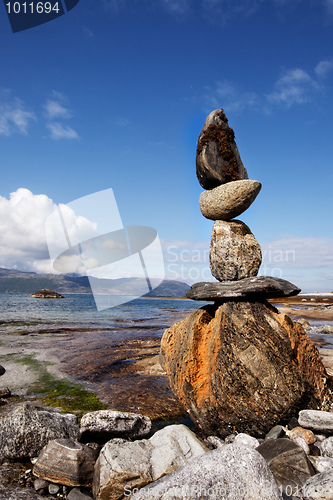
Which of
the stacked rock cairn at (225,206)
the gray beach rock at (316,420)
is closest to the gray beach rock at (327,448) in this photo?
the gray beach rock at (316,420)

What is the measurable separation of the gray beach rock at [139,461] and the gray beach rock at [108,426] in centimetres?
117

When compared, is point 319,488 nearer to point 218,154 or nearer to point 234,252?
point 234,252

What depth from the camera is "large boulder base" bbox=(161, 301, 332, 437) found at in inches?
282

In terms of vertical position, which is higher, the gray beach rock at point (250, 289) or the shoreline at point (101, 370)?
the gray beach rock at point (250, 289)

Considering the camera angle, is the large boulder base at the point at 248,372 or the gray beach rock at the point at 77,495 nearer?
the gray beach rock at the point at 77,495

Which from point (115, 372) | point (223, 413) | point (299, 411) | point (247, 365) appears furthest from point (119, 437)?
point (115, 372)

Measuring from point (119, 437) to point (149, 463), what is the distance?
1.76 m

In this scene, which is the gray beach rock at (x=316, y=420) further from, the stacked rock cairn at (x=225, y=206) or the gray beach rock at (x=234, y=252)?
the gray beach rock at (x=234, y=252)

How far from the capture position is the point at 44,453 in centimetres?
557

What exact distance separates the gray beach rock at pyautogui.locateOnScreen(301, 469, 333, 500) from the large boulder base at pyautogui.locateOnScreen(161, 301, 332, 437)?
9.04ft

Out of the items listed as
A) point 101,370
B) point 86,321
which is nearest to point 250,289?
point 101,370

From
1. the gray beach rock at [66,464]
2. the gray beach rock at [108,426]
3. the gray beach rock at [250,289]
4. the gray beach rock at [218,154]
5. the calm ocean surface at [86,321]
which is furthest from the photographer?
the calm ocean surface at [86,321]

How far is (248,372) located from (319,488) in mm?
3138

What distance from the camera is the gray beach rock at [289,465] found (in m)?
4.79
